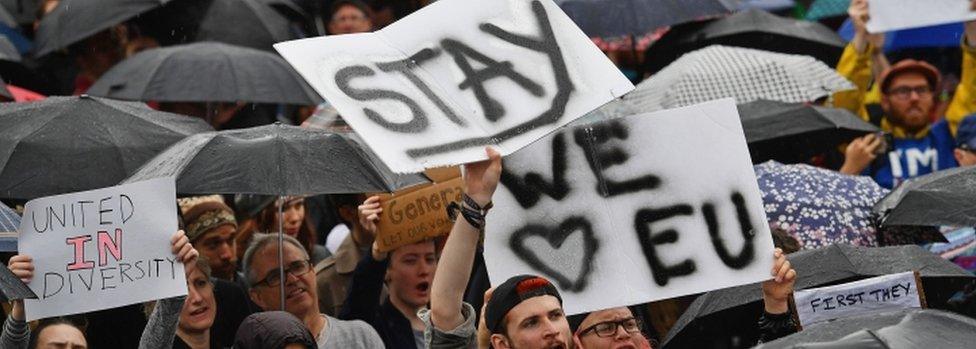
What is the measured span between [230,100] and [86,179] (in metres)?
2.07

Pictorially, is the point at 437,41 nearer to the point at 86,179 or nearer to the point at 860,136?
the point at 86,179

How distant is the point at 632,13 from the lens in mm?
11867

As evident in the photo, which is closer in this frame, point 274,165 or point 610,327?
point 610,327

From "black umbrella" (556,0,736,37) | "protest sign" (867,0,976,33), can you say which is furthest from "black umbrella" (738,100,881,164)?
"black umbrella" (556,0,736,37)

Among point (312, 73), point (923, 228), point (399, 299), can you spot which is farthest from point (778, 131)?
point (312, 73)

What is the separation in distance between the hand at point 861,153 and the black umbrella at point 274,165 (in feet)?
10.0

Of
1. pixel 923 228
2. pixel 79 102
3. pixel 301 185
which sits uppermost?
pixel 79 102

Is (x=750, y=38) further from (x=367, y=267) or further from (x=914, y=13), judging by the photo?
(x=367, y=267)

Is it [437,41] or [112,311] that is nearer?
[437,41]

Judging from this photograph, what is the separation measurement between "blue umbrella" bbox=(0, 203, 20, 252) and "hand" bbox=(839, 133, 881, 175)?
4.34m

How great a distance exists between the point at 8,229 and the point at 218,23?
14.4 feet

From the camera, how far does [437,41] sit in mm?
7273

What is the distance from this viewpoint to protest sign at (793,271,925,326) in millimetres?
7535

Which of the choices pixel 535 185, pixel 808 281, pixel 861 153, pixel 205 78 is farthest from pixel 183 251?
pixel 861 153
